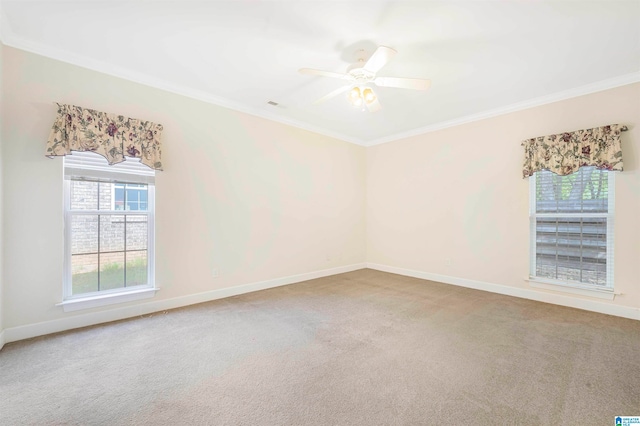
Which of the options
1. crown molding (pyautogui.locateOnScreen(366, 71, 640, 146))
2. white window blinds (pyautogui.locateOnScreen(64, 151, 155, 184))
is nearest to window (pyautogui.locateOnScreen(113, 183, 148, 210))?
white window blinds (pyautogui.locateOnScreen(64, 151, 155, 184))

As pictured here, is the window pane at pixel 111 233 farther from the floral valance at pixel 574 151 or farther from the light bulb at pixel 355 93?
the floral valance at pixel 574 151

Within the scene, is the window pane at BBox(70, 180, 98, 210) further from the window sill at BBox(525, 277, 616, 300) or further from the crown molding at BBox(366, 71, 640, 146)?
the window sill at BBox(525, 277, 616, 300)

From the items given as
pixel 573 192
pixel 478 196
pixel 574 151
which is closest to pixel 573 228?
pixel 573 192

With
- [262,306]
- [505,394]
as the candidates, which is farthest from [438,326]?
[262,306]

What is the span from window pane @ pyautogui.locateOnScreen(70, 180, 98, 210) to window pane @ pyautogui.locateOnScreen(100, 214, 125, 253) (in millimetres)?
171

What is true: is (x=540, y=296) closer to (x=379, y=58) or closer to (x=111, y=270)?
(x=379, y=58)

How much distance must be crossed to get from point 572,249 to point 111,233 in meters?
5.64

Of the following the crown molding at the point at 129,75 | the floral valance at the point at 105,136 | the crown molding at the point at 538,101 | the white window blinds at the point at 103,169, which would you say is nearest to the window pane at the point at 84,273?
the white window blinds at the point at 103,169

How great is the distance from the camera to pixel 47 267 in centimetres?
262

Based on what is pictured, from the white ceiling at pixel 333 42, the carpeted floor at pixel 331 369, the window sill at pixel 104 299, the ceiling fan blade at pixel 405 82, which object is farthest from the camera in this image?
the window sill at pixel 104 299

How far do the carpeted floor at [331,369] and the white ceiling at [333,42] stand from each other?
2754 mm

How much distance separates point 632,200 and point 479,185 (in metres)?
1.60

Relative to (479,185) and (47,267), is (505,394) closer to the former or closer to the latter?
(479,185)

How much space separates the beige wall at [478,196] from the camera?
311 centimetres
